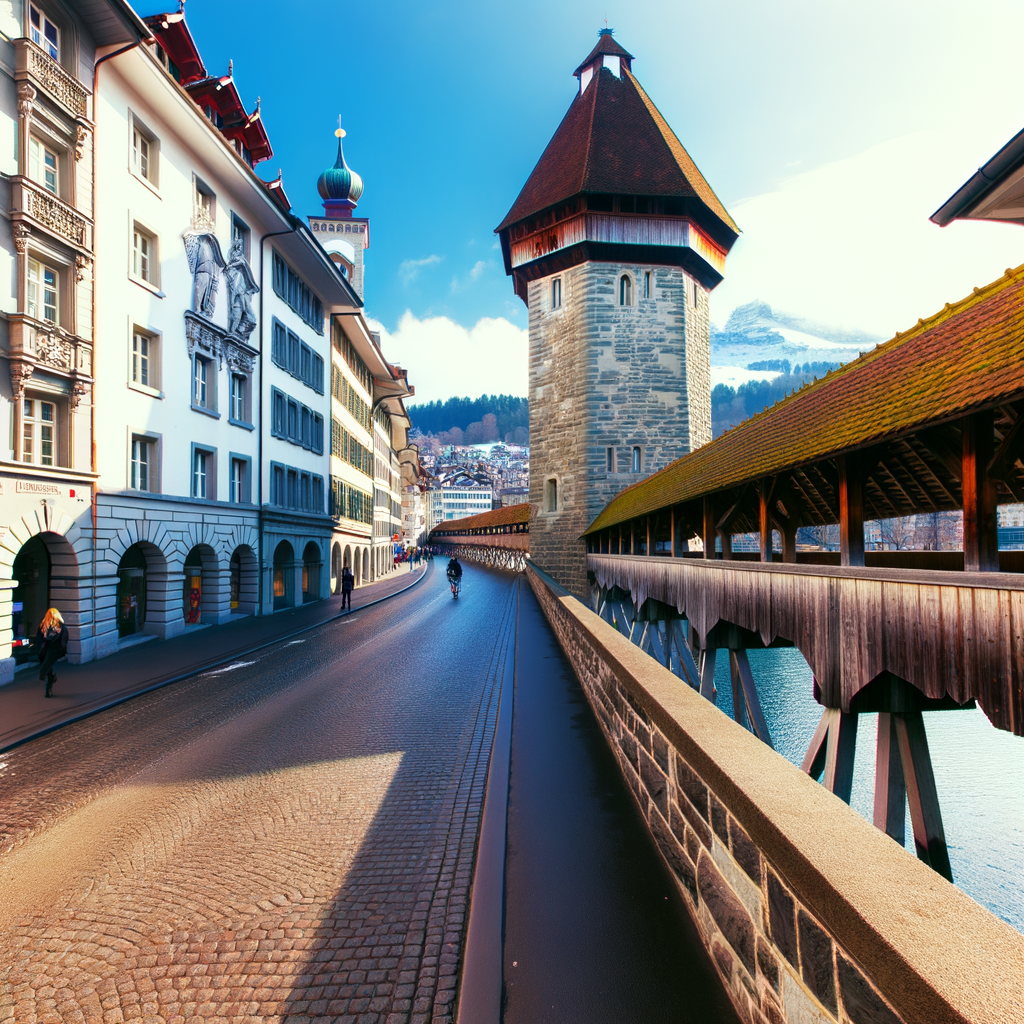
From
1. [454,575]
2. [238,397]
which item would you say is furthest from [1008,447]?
[454,575]

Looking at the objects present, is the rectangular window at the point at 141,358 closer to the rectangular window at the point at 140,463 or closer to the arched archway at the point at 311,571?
the rectangular window at the point at 140,463

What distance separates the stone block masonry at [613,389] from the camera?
32031mm

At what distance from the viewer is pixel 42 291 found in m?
→ 14.0

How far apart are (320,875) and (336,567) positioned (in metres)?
32.2

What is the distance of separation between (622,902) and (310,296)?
30758 millimetres

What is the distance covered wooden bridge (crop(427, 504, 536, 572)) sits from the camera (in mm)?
49750

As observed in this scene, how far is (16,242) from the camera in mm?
13000

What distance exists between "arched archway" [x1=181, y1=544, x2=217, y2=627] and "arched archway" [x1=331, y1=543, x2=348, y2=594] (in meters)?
12.7

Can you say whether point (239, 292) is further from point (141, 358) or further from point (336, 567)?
point (336, 567)

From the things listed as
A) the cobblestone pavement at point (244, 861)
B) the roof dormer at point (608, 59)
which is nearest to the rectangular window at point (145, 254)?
the cobblestone pavement at point (244, 861)

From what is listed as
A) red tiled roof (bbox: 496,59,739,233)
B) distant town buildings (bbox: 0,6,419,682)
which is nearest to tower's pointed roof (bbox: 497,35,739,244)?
red tiled roof (bbox: 496,59,739,233)

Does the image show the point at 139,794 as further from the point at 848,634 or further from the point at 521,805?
the point at 848,634

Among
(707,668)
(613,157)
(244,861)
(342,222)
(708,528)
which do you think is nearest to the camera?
(244,861)

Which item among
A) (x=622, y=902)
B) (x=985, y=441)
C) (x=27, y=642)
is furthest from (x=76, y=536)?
(x=985, y=441)
